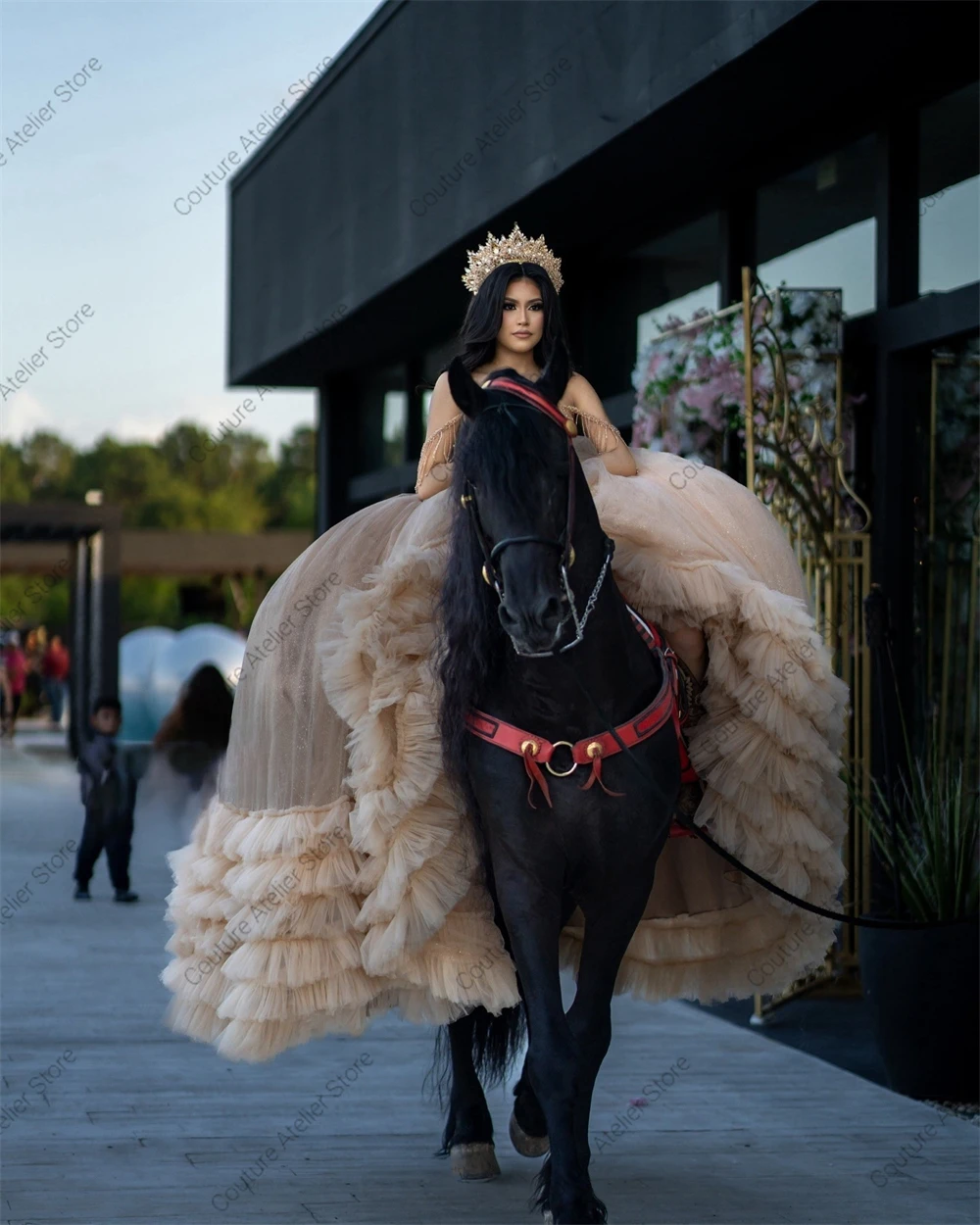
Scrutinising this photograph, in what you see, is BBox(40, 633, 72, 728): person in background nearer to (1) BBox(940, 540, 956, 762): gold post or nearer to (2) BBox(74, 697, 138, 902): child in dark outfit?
(2) BBox(74, 697, 138, 902): child in dark outfit

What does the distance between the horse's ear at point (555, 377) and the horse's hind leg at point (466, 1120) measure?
2083 mm

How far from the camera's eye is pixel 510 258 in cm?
452

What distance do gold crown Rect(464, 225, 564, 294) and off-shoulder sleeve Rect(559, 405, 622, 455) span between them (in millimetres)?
391

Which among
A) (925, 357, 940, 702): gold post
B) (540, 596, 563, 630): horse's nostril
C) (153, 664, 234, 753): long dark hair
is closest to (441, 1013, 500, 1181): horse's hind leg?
(540, 596, 563, 630): horse's nostril

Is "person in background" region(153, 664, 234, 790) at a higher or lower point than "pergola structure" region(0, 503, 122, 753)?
lower

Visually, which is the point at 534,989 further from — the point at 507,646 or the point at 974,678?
the point at 974,678

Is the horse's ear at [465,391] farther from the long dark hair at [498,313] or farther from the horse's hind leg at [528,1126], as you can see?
the horse's hind leg at [528,1126]

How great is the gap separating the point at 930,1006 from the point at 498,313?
301cm

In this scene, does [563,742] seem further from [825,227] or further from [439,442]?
[825,227]

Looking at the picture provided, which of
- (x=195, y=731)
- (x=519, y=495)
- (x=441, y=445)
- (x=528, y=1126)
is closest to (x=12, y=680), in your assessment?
(x=195, y=731)

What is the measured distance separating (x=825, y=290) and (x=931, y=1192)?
4142 millimetres

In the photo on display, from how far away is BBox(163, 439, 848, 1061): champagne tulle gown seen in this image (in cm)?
422

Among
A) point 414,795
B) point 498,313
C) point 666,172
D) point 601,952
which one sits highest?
point 666,172

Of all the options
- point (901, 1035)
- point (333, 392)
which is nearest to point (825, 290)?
point (901, 1035)
